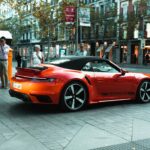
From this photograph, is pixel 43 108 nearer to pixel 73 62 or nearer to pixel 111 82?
pixel 73 62

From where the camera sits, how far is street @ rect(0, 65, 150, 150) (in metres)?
5.58

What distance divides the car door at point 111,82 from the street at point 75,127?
294 mm

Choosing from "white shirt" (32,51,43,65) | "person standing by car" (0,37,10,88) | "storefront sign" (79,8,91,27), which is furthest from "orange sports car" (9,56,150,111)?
"storefront sign" (79,8,91,27)

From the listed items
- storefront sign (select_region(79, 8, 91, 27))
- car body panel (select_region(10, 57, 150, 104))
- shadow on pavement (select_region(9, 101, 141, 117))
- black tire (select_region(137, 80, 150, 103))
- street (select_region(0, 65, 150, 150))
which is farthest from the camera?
storefront sign (select_region(79, 8, 91, 27))

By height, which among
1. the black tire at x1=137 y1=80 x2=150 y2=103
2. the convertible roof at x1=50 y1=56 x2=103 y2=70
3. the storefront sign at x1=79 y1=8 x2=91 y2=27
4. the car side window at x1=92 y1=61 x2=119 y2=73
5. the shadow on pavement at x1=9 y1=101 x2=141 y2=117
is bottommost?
the shadow on pavement at x1=9 y1=101 x2=141 y2=117

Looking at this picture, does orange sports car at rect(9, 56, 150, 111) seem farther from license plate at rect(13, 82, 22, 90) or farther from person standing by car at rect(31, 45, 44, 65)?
person standing by car at rect(31, 45, 44, 65)

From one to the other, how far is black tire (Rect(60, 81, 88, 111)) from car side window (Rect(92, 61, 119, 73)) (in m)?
0.69

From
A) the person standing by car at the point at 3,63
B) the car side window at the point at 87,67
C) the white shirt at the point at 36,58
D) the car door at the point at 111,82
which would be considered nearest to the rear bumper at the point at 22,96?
the car side window at the point at 87,67

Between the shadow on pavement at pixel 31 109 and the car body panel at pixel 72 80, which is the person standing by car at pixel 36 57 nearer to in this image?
the shadow on pavement at pixel 31 109

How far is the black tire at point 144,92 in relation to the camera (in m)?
9.53

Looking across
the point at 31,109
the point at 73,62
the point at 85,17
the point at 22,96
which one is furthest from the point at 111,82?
the point at 85,17

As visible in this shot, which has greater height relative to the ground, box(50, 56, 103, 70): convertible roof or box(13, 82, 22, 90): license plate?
box(50, 56, 103, 70): convertible roof

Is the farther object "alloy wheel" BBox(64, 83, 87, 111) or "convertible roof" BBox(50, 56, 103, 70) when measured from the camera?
"convertible roof" BBox(50, 56, 103, 70)

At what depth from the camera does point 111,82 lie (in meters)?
8.88
